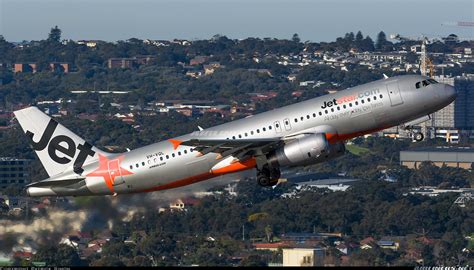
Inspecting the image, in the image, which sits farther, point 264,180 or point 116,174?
point 116,174

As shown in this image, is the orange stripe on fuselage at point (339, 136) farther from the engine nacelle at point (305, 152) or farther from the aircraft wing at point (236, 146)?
the aircraft wing at point (236, 146)

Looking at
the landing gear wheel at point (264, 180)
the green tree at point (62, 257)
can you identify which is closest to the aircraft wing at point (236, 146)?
the landing gear wheel at point (264, 180)

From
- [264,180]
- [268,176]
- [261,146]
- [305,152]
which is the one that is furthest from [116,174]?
[305,152]

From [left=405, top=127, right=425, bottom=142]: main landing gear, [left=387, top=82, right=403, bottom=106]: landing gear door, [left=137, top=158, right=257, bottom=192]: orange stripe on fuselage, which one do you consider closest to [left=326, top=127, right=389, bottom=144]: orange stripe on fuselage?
[left=387, top=82, right=403, bottom=106]: landing gear door

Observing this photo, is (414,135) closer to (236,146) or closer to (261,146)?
(261,146)

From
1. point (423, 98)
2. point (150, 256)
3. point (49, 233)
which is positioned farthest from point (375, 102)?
point (150, 256)

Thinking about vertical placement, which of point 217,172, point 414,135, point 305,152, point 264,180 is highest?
point 414,135

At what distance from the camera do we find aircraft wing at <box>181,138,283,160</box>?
100 metres

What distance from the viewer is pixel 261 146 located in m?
102

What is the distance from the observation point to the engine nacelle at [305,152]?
100875mm

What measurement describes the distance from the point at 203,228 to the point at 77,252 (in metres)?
41.6

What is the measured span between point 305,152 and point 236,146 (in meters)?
4.28

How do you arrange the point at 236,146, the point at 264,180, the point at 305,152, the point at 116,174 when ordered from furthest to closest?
the point at 116,174 < the point at 264,180 < the point at 236,146 < the point at 305,152

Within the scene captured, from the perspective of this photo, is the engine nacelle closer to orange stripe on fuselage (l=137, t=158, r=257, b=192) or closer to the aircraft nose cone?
orange stripe on fuselage (l=137, t=158, r=257, b=192)
